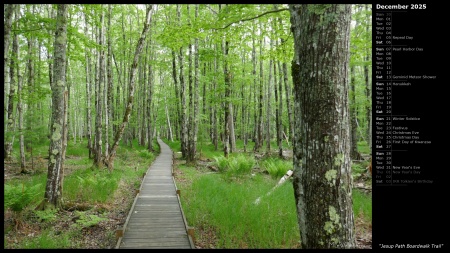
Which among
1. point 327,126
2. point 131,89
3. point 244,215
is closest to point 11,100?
point 131,89

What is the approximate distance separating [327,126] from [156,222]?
580 centimetres

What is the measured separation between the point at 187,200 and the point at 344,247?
669 centimetres

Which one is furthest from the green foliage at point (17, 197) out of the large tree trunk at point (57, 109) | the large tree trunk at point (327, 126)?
the large tree trunk at point (327, 126)

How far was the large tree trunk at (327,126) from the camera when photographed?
3.13 metres

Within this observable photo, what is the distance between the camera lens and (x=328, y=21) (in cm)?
313

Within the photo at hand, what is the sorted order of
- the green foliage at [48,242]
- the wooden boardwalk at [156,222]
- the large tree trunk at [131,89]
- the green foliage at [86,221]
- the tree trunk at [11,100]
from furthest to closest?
the large tree trunk at [131,89], the tree trunk at [11,100], the green foliage at [86,221], the wooden boardwalk at [156,222], the green foliage at [48,242]

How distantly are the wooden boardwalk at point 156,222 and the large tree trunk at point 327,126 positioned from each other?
3.58 meters

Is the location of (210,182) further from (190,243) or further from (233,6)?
(233,6)

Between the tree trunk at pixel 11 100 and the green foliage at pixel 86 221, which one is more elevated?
the tree trunk at pixel 11 100

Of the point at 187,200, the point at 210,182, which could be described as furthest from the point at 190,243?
the point at 210,182

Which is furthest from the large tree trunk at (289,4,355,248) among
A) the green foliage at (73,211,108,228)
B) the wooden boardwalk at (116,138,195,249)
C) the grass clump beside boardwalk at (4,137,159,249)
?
the green foliage at (73,211,108,228)

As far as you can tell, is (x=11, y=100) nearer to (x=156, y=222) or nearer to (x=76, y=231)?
(x=76, y=231)

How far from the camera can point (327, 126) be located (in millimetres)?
3133

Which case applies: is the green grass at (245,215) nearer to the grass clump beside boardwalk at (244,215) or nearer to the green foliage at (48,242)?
the grass clump beside boardwalk at (244,215)
